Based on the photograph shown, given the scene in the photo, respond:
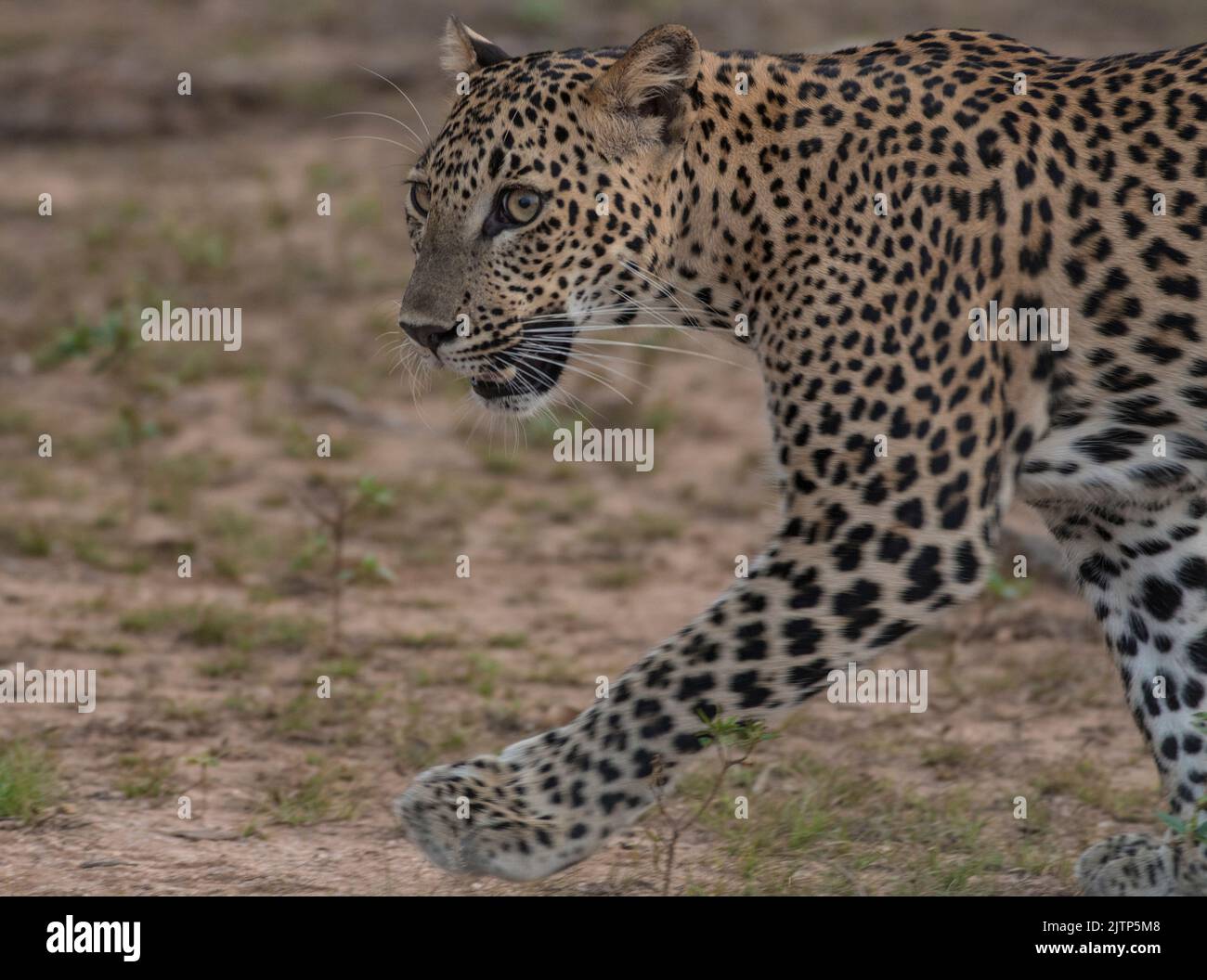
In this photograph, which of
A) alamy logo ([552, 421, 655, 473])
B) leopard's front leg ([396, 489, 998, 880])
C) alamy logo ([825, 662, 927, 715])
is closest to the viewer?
leopard's front leg ([396, 489, 998, 880])

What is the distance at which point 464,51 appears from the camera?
6.14 m

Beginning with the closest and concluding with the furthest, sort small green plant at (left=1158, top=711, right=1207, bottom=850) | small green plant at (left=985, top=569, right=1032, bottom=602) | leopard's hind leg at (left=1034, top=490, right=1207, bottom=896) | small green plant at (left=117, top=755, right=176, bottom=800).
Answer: small green plant at (left=1158, top=711, right=1207, bottom=850) < leopard's hind leg at (left=1034, top=490, right=1207, bottom=896) < small green plant at (left=117, top=755, right=176, bottom=800) < small green plant at (left=985, top=569, right=1032, bottom=602)

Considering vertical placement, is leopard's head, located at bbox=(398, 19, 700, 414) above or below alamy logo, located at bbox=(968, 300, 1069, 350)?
above

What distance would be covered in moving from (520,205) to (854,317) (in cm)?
107

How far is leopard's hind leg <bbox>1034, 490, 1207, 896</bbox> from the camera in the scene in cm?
581

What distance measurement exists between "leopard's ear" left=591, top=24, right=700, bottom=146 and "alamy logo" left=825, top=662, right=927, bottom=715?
2827mm

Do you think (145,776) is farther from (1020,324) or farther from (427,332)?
(1020,324)

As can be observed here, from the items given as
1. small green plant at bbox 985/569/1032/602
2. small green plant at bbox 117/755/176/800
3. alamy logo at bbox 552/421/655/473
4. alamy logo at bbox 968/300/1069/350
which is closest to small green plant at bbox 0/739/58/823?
small green plant at bbox 117/755/176/800

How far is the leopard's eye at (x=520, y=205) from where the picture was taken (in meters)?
5.61

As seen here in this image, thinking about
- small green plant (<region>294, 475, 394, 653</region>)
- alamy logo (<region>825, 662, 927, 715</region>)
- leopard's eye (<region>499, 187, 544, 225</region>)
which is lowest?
alamy logo (<region>825, 662, 927, 715</region>)

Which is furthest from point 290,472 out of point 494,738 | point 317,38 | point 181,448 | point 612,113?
point 317,38

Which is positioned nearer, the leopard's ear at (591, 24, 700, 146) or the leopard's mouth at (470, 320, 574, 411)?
the leopard's ear at (591, 24, 700, 146)

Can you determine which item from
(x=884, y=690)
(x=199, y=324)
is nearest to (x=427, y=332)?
(x=884, y=690)
